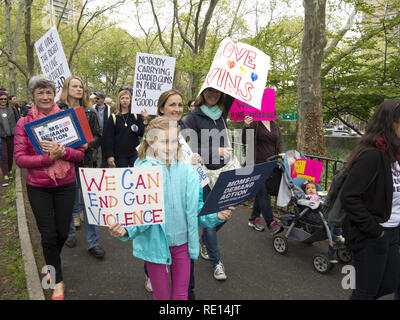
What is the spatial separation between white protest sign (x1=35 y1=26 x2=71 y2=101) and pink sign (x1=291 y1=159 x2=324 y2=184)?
11.6 ft

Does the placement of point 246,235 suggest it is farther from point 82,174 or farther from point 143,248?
point 82,174

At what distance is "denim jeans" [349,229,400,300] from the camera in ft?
7.62

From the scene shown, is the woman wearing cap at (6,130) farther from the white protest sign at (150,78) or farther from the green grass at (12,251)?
the white protest sign at (150,78)

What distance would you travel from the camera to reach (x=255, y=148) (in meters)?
5.01

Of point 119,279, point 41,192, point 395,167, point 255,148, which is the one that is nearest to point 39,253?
→ point 119,279

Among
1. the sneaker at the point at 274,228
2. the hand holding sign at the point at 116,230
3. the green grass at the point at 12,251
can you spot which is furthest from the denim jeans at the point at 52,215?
the sneaker at the point at 274,228

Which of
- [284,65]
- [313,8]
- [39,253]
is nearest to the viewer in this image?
[39,253]

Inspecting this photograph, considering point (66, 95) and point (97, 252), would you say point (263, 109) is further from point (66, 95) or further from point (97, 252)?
point (97, 252)

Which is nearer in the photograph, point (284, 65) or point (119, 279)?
point (119, 279)

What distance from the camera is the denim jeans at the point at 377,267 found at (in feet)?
7.62

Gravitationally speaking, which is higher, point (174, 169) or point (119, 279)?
point (174, 169)

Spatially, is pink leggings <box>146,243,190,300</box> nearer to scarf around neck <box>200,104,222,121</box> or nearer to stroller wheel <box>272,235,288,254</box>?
scarf around neck <box>200,104,222,121</box>

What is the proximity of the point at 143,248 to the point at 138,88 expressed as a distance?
395cm

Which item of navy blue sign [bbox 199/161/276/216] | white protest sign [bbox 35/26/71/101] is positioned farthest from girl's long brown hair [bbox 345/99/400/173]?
white protest sign [bbox 35/26/71/101]
